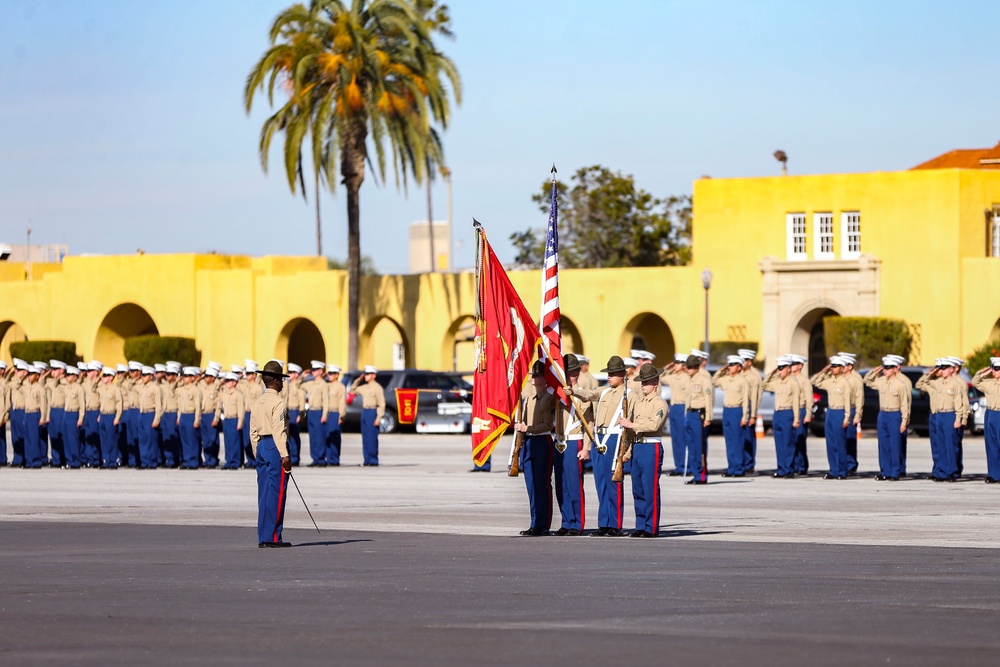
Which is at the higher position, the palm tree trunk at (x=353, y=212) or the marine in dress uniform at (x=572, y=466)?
the palm tree trunk at (x=353, y=212)

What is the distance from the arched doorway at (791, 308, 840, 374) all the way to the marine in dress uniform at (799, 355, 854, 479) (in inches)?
789

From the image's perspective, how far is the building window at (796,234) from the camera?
152 ft

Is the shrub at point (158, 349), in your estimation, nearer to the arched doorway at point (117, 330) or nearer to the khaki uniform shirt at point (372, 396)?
the arched doorway at point (117, 330)

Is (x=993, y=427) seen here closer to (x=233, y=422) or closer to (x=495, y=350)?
(x=495, y=350)

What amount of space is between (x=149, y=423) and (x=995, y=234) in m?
24.0

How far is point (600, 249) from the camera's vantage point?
6153 centimetres

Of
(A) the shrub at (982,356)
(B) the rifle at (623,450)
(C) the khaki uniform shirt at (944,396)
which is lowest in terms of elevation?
(B) the rifle at (623,450)

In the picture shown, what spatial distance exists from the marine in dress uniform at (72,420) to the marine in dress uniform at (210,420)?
2.20 m

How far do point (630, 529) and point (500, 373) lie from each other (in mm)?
1978

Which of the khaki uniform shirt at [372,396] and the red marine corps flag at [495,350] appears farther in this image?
the khaki uniform shirt at [372,396]

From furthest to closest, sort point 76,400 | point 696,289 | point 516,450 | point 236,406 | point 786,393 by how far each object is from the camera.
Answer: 1. point 696,289
2. point 76,400
3. point 236,406
4. point 786,393
5. point 516,450

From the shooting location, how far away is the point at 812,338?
46906mm

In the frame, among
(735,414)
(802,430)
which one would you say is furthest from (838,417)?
(735,414)

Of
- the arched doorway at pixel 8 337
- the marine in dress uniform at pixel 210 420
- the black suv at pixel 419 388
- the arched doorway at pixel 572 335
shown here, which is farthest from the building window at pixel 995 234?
the arched doorway at pixel 8 337
